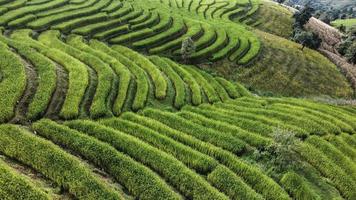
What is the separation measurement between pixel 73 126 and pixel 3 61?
41.3 ft

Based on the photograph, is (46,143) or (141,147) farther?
(141,147)

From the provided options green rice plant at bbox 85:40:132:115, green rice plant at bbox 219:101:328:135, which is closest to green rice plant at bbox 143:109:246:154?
green rice plant at bbox 85:40:132:115

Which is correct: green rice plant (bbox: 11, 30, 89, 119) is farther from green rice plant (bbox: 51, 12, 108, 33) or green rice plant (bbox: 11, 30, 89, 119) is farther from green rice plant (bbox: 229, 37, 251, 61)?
green rice plant (bbox: 229, 37, 251, 61)

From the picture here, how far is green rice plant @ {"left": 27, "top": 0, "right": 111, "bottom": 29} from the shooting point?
53.1 meters

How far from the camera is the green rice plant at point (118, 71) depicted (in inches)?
1327

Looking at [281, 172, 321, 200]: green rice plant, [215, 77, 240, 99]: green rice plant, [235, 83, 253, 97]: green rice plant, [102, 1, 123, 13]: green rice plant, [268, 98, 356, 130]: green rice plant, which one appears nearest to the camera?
[281, 172, 321, 200]: green rice plant

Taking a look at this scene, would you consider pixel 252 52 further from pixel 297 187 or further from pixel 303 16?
pixel 297 187

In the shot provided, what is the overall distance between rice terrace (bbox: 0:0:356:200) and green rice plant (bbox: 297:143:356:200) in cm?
10

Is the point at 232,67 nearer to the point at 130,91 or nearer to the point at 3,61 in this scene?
the point at 130,91

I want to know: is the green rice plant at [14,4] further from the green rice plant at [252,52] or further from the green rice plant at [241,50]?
the green rice plant at [252,52]

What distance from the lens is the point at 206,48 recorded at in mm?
59312

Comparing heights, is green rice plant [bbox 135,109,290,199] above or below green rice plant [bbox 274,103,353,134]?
above

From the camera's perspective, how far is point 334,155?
31359 mm

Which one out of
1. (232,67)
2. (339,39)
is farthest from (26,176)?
(339,39)
